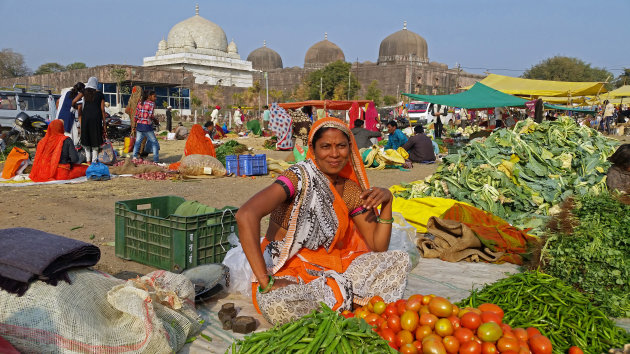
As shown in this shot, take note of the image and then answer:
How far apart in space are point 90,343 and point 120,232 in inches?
72.8

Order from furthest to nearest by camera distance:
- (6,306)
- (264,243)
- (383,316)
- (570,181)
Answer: (570,181), (264,243), (383,316), (6,306)

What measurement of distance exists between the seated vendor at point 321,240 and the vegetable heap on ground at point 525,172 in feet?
9.55

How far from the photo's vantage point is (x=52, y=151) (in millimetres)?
7730

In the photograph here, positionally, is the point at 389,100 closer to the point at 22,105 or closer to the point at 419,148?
the point at 419,148

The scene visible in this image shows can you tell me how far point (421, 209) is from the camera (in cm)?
507

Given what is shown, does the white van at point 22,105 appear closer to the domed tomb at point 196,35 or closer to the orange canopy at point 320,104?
the orange canopy at point 320,104

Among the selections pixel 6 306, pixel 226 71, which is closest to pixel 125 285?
pixel 6 306

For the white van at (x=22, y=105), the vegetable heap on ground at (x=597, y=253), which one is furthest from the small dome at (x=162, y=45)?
the vegetable heap on ground at (x=597, y=253)

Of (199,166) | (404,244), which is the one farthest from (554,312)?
(199,166)

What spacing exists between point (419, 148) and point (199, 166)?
5.54m

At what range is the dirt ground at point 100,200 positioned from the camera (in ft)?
15.2

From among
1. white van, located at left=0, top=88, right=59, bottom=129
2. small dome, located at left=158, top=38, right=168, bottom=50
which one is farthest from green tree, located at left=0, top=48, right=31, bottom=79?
white van, located at left=0, top=88, right=59, bottom=129

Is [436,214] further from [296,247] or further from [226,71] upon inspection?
[226,71]

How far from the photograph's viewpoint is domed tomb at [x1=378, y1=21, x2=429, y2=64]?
45562 mm
